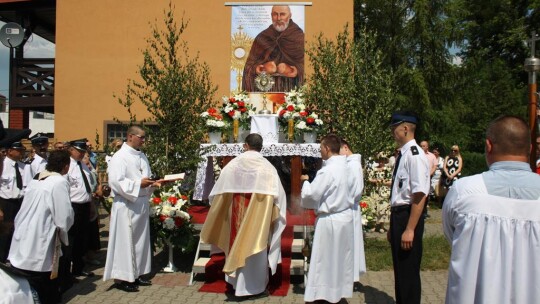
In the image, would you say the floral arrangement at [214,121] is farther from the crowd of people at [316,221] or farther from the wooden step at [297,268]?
the wooden step at [297,268]

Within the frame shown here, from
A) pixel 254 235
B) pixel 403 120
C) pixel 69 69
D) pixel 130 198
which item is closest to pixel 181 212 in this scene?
pixel 130 198

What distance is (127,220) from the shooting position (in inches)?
269

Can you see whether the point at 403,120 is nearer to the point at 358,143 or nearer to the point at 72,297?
the point at 358,143

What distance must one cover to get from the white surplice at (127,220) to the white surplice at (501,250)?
4.79m

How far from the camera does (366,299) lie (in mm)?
6547

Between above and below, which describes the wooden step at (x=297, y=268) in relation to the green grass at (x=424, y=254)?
above

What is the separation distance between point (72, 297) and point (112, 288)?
1.84 ft

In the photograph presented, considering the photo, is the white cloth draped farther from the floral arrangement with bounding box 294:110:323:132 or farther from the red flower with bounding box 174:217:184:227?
the red flower with bounding box 174:217:184:227

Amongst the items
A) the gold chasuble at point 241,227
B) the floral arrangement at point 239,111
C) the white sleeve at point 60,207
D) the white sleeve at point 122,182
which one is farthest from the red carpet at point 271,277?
the floral arrangement at point 239,111

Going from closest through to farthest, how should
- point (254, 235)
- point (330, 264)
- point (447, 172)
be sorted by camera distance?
point (330, 264) < point (254, 235) < point (447, 172)

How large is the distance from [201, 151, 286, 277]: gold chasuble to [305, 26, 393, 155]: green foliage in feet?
10.1

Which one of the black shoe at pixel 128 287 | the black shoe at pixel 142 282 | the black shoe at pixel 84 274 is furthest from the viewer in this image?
the black shoe at pixel 84 274

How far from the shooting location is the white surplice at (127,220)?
22.0ft

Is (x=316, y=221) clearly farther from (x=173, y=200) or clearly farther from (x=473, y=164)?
(x=473, y=164)
